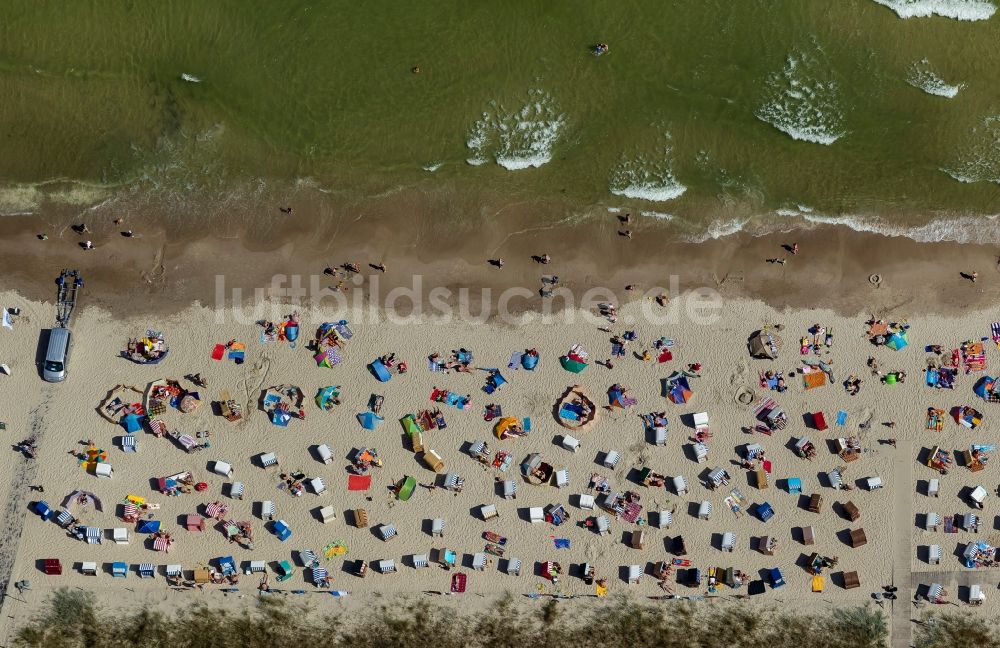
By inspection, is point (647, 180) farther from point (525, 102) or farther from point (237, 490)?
point (237, 490)

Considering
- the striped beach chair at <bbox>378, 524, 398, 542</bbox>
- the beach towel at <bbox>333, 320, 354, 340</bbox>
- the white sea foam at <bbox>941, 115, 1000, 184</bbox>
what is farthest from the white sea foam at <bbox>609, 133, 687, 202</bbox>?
the striped beach chair at <bbox>378, 524, 398, 542</bbox>

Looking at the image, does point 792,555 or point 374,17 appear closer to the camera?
point 792,555

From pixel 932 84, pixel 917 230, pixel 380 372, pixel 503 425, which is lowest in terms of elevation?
pixel 503 425

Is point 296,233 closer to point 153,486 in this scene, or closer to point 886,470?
point 153,486

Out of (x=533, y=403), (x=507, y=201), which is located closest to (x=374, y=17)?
(x=507, y=201)

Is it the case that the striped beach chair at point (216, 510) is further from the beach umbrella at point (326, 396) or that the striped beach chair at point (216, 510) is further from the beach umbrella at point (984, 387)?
the beach umbrella at point (984, 387)

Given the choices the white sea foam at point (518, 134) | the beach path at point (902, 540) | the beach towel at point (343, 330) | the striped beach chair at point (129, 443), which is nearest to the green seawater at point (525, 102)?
the white sea foam at point (518, 134)

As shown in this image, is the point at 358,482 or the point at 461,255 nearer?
the point at 358,482

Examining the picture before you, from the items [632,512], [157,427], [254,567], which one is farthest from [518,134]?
[254,567]
